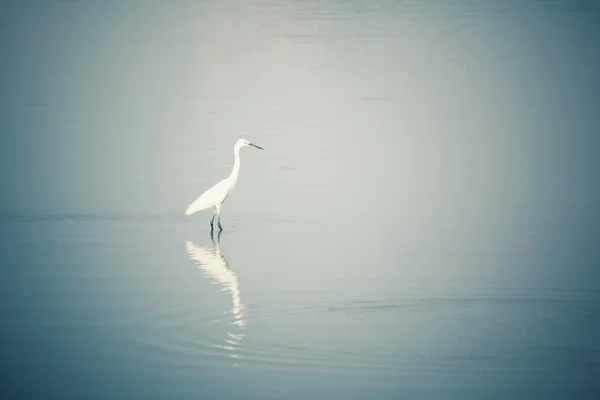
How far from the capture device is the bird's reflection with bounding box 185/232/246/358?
34.6 ft

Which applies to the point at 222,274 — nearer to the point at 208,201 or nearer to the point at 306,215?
the point at 208,201

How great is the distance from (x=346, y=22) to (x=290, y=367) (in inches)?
1706

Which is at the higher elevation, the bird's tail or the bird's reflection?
the bird's tail

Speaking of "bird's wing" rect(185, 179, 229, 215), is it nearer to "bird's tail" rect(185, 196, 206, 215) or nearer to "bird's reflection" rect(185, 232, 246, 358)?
"bird's tail" rect(185, 196, 206, 215)

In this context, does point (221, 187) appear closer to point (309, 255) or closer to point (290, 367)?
point (309, 255)

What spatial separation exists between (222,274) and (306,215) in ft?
16.1

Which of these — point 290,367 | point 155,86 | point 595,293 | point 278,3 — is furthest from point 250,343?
point 278,3

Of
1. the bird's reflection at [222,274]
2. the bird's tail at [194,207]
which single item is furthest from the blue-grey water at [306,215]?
the bird's tail at [194,207]

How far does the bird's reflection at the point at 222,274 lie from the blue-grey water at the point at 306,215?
46 millimetres

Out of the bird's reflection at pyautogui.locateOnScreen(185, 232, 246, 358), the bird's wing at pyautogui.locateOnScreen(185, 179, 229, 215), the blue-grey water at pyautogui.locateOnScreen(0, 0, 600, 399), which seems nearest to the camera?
the blue-grey water at pyautogui.locateOnScreen(0, 0, 600, 399)

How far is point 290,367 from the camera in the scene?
31.5 feet

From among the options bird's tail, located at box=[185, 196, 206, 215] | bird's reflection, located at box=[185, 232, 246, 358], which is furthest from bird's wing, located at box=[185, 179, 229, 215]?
bird's reflection, located at box=[185, 232, 246, 358]

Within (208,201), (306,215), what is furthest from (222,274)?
(306,215)

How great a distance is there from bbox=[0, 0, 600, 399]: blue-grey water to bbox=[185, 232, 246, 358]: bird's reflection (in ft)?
0.15
